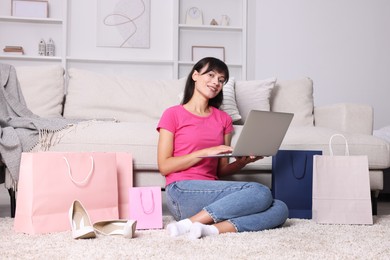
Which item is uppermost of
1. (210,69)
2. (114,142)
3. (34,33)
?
(34,33)

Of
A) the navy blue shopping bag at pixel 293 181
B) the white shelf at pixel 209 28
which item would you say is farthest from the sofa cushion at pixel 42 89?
the white shelf at pixel 209 28

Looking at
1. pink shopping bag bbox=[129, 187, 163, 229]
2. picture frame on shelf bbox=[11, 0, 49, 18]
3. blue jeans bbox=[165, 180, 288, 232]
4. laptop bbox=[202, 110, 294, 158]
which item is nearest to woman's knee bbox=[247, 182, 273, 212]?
blue jeans bbox=[165, 180, 288, 232]

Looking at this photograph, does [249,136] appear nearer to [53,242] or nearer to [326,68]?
[53,242]

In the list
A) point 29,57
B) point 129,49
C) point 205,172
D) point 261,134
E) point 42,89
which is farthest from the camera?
point 129,49

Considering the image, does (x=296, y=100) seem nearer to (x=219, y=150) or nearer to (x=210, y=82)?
(x=210, y=82)

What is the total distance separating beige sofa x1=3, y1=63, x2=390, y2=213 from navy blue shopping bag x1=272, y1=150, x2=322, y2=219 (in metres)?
0.16

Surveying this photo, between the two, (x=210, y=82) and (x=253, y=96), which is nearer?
(x=210, y=82)

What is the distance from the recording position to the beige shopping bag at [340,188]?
2.07 meters

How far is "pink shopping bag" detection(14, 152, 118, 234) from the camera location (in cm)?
180

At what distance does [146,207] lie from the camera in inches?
75.7

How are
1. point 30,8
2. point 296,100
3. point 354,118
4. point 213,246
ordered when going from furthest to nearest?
point 30,8 < point 296,100 < point 354,118 < point 213,246

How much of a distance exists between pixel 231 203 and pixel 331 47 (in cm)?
363

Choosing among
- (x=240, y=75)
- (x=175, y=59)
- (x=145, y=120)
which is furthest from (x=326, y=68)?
(x=145, y=120)

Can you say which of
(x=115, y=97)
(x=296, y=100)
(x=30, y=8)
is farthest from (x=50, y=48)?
(x=296, y=100)
